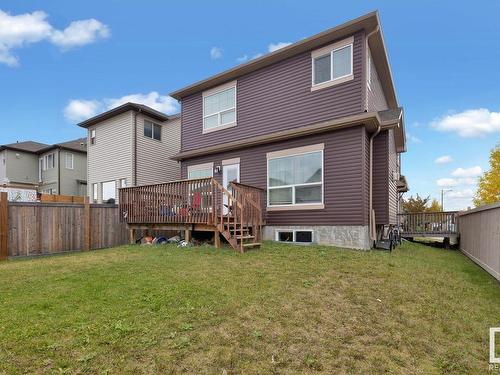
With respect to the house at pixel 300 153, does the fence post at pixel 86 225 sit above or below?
below

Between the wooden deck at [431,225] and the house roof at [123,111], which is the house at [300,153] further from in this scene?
the house roof at [123,111]

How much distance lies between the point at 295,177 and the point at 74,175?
19.9 metres

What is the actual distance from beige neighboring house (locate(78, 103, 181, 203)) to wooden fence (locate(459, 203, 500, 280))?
1321cm

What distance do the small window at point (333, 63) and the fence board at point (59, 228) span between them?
8239 millimetres

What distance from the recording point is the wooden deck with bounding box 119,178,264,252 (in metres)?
8.45

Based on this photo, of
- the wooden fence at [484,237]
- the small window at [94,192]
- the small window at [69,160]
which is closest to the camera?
the wooden fence at [484,237]

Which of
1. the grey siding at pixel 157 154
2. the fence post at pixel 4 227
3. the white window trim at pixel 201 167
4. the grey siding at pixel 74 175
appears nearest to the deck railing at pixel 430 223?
the white window trim at pixel 201 167

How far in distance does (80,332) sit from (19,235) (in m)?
6.75

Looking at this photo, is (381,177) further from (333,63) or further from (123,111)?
(123,111)

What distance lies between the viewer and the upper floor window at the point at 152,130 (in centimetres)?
1741

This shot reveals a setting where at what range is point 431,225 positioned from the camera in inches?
555

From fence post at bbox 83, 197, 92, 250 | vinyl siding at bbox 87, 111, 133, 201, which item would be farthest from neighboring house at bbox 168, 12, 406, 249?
vinyl siding at bbox 87, 111, 133, 201

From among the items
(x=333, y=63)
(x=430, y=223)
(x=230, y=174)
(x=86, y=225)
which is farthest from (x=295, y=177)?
(x=430, y=223)

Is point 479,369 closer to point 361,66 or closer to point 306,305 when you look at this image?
point 306,305
